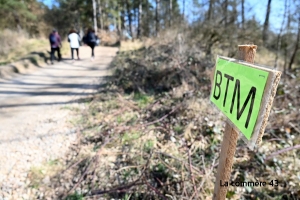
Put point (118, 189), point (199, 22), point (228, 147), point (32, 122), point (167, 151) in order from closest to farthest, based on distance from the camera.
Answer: point (228, 147) < point (118, 189) < point (167, 151) < point (32, 122) < point (199, 22)

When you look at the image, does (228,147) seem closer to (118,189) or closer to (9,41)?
(118,189)

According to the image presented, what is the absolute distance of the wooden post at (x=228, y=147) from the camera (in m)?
1.07

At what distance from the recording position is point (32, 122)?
3.71 m

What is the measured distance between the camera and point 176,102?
4.12m

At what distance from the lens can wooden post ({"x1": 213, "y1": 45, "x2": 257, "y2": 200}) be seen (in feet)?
3.50

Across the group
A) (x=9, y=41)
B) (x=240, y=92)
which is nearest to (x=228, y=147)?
(x=240, y=92)

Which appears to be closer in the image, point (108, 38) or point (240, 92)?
point (240, 92)

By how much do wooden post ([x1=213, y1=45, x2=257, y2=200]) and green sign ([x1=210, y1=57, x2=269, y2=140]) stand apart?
0.08 m

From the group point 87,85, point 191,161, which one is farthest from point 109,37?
point 191,161

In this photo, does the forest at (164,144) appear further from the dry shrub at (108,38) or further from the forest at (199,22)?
the dry shrub at (108,38)

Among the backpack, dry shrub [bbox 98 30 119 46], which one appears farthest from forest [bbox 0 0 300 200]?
dry shrub [bbox 98 30 119 46]

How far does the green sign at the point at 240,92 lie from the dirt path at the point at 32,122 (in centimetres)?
249

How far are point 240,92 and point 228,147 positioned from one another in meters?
0.38

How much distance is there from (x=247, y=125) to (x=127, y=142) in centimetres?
239
